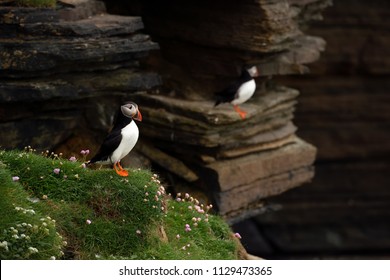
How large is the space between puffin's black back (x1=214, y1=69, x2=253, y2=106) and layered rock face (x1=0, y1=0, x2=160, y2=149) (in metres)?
1.65

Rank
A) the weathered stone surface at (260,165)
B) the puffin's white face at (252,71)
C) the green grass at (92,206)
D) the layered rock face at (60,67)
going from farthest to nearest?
the weathered stone surface at (260,165) → the puffin's white face at (252,71) → the layered rock face at (60,67) → the green grass at (92,206)

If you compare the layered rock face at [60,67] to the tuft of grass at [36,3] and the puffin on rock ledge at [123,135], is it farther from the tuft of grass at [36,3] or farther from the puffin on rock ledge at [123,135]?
the puffin on rock ledge at [123,135]

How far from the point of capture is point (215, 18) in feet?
66.6

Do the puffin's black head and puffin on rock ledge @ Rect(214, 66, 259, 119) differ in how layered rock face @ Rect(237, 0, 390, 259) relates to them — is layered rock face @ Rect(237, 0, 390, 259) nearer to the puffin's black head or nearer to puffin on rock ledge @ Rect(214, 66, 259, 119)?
the puffin's black head

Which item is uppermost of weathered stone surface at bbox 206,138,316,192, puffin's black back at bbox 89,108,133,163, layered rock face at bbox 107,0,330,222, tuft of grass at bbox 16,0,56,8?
tuft of grass at bbox 16,0,56,8

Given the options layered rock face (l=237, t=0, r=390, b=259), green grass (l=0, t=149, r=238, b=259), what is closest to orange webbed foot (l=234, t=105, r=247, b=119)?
green grass (l=0, t=149, r=238, b=259)

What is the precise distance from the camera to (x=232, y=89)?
1925cm

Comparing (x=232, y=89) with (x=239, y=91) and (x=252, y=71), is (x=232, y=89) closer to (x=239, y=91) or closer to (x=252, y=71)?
(x=239, y=91)

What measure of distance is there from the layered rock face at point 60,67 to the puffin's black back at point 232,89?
165cm

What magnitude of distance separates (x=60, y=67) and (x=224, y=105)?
4416 mm

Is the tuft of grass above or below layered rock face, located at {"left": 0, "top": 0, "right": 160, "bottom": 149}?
above

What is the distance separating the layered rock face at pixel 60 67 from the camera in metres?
16.0

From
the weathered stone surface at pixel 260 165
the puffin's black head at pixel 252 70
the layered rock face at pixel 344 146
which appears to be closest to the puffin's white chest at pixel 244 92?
the puffin's black head at pixel 252 70

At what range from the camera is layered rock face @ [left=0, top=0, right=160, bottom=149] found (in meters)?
16.0
